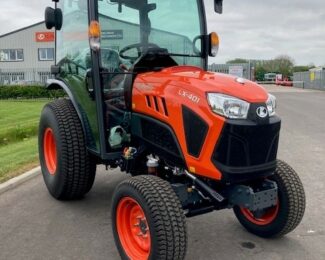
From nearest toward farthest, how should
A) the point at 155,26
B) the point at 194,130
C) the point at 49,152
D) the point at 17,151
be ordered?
the point at 194,130
the point at 155,26
the point at 49,152
the point at 17,151

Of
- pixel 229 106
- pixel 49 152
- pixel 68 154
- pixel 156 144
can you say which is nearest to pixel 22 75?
pixel 49 152

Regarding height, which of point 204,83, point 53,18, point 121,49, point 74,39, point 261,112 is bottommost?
point 261,112

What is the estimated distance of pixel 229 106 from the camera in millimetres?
3154

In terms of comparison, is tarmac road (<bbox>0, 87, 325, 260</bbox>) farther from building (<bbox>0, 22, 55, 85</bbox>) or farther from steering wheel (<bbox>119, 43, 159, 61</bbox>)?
building (<bbox>0, 22, 55, 85</bbox>)

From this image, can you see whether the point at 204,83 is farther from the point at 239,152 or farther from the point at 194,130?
the point at 239,152

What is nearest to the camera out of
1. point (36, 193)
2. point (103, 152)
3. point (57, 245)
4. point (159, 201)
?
point (159, 201)

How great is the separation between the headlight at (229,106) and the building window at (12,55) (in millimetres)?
42753

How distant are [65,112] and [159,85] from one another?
4.92 feet

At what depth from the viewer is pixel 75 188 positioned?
473 cm

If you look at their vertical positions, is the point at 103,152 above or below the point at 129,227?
above

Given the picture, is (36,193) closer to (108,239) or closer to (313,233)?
(108,239)

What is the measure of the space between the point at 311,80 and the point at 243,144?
3711 cm

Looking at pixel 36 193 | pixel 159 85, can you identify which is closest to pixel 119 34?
pixel 159 85

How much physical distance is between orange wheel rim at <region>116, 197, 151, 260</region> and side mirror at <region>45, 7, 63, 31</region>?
7.00 ft
